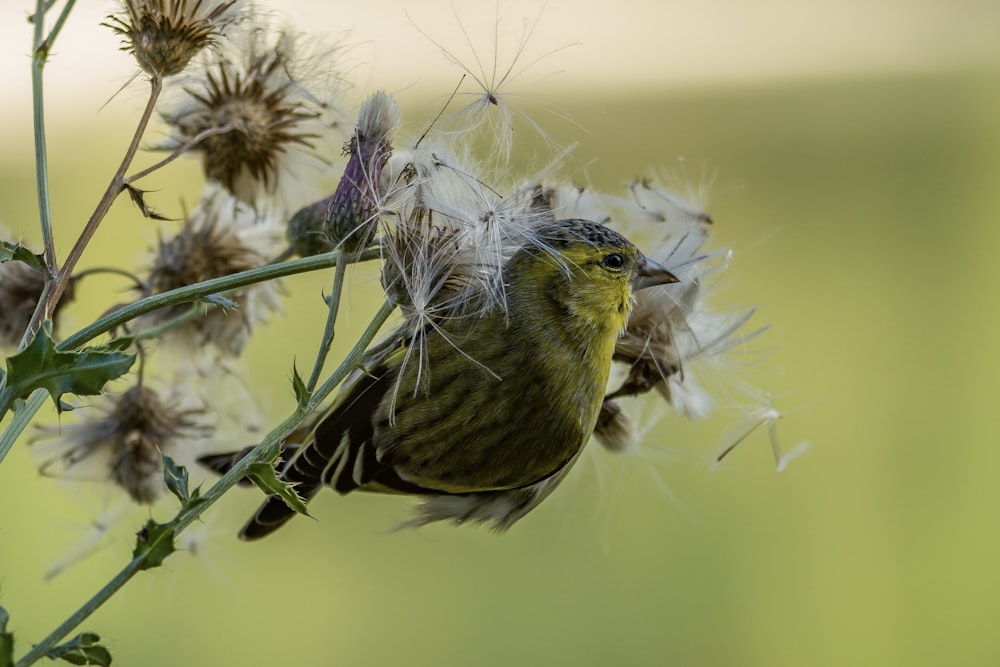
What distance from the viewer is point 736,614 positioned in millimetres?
3230

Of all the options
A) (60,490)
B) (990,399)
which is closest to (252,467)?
(60,490)

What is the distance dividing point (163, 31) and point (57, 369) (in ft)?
1.18

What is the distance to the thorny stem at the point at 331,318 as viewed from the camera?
2.39ft

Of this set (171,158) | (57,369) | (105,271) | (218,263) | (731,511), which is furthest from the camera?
(731,511)

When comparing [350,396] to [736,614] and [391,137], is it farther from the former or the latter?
[736,614]

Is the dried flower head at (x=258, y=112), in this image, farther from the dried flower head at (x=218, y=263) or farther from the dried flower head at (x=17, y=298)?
the dried flower head at (x=17, y=298)

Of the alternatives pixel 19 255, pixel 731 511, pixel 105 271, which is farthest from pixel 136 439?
pixel 731 511

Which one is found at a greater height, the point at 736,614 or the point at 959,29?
the point at 959,29

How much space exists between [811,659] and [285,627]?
1.49 m

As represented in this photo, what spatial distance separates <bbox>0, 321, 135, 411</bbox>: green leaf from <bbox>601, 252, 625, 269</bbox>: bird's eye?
42 cm

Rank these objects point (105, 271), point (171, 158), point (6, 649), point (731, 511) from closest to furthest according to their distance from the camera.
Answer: point (6, 649), point (171, 158), point (105, 271), point (731, 511)

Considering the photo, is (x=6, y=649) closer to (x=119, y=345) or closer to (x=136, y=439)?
(x=119, y=345)

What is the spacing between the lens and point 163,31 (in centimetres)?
94

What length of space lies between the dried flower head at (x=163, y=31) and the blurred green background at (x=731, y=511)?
169 cm
